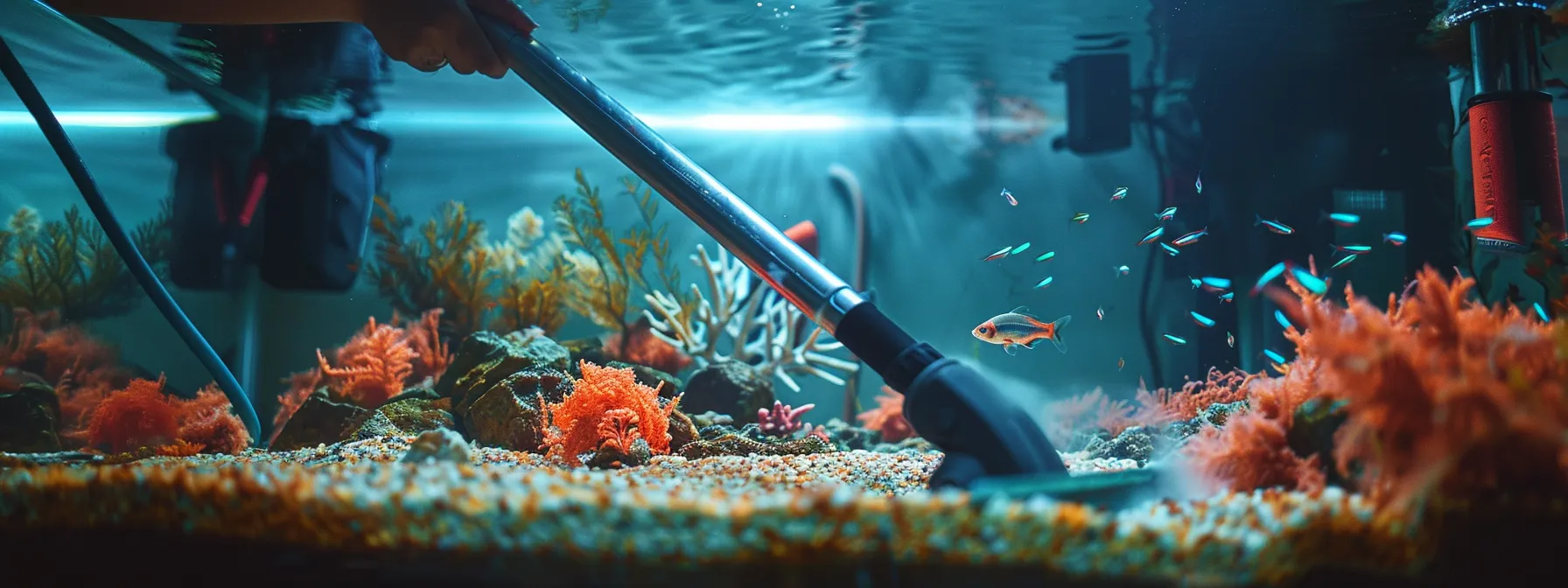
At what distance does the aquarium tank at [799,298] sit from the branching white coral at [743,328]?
52 millimetres

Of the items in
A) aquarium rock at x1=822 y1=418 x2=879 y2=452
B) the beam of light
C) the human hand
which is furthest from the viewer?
the beam of light

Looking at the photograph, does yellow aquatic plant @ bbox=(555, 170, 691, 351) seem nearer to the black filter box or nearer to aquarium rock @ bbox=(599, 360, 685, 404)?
aquarium rock @ bbox=(599, 360, 685, 404)

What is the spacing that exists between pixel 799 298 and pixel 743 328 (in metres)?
3.25

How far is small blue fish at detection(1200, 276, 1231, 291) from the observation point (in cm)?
402

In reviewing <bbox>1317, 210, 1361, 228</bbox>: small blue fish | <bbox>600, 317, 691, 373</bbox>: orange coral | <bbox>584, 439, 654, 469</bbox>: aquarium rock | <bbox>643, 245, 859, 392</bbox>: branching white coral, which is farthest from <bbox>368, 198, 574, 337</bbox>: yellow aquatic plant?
<bbox>1317, 210, 1361, 228</bbox>: small blue fish

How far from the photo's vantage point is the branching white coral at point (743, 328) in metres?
5.14

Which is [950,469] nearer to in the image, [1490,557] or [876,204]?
[1490,557]

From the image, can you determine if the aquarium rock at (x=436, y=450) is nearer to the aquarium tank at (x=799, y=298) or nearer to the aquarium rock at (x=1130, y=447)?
the aquarium tank at (x=799, y=298)

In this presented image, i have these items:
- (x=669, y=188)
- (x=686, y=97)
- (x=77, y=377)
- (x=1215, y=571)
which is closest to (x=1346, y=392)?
(x=1215, y=571)

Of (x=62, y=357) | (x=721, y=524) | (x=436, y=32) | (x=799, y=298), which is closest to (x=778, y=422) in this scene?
(x=799, y=298)

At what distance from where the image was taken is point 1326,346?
4.31 ft

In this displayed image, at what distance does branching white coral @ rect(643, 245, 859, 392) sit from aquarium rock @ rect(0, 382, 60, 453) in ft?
11.8

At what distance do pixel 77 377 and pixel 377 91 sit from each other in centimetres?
305

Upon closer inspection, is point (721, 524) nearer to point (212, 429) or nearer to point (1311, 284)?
point (1311, 284)
